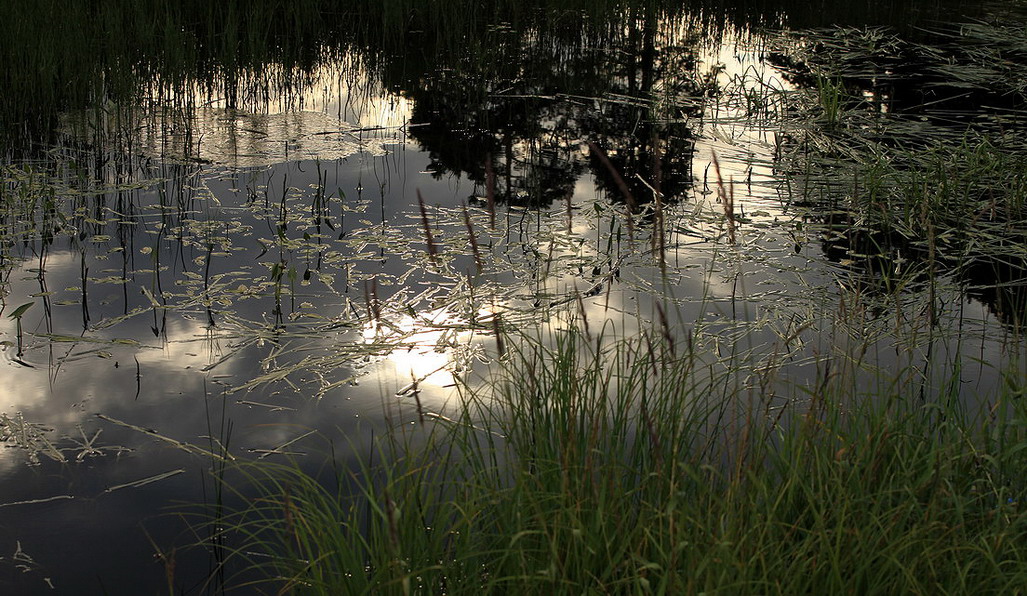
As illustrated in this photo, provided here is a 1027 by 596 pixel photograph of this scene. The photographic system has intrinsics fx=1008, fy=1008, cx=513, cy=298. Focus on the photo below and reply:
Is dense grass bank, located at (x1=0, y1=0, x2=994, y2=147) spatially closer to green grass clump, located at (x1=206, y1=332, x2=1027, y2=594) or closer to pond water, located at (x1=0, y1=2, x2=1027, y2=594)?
pond water, located at (x1=0, y1=2, x2=1027, y2=594)

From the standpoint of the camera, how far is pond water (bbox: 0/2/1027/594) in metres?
2.51

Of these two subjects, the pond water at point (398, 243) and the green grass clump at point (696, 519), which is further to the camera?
the pond water at point (398, 243)

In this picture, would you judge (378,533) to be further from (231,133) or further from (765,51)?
(765,51)

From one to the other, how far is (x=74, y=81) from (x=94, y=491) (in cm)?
374

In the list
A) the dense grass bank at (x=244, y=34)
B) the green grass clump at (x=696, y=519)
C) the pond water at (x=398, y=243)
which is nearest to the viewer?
the green grass clump at (x=696, y=519)

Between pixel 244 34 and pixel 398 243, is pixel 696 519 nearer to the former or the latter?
pixel 398 243

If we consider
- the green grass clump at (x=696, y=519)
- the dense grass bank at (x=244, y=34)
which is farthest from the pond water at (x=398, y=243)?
the green grass clump at (x=696, y=519)

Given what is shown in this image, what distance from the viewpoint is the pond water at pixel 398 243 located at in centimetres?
251

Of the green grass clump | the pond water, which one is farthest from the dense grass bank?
the green grass clump

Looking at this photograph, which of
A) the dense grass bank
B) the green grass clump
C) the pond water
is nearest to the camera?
the green grass clump

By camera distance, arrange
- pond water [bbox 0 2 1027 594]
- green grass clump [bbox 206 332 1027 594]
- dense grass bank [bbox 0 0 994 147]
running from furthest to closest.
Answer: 1. dense grass bank [bbox 0 0 994 147]
2. pond water [bbox 0 2 1027 594]
3. green grass clump [bbox 206 332 1027 594]

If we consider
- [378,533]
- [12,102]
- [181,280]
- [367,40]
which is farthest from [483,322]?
[367,40]

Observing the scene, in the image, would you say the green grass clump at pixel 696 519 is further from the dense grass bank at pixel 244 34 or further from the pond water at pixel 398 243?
the dense grass bank at pixel 244 34

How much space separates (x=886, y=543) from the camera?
177 cm
